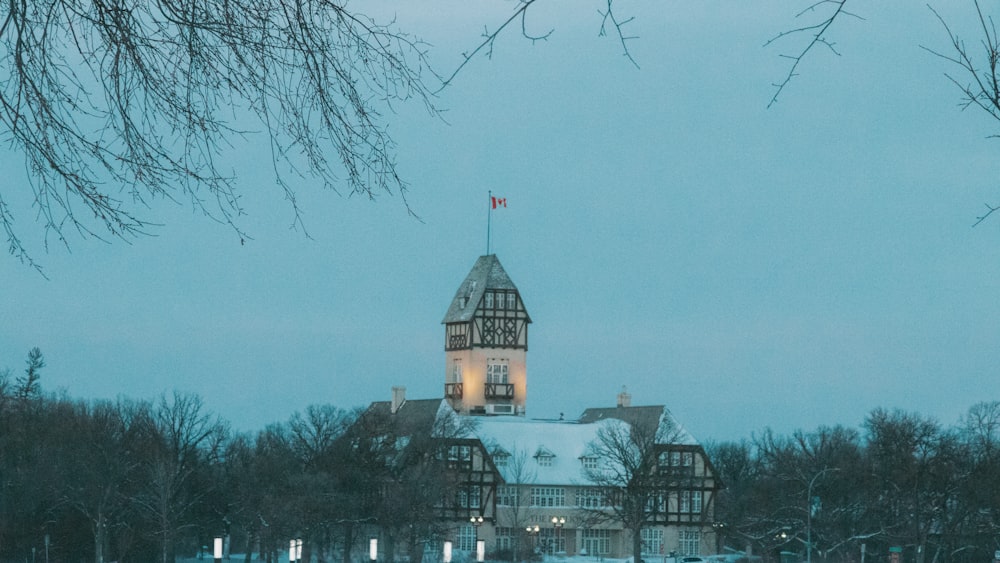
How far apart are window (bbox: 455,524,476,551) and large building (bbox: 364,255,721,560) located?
0.05 m

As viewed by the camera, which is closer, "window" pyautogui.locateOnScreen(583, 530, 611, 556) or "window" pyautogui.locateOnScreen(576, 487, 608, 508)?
"window" pyautogui.locateOnScreen(583, 530, 611, 556)

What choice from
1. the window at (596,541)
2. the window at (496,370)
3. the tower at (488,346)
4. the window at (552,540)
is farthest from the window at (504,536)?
the window at (496,370)

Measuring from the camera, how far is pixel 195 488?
216 ft

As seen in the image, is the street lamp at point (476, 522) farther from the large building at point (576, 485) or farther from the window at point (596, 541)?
the window at point (596, 541)

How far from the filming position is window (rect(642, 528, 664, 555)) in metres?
74.5

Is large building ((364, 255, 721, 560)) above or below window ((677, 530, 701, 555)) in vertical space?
above

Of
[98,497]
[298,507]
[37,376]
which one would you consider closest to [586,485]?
[298,507]

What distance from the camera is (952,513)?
65.8 m

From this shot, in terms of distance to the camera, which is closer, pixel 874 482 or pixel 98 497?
pixel 98 497

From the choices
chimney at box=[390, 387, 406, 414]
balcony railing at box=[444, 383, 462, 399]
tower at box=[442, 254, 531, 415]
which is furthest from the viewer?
balcony railing at box=[444, 383, 462, 399]

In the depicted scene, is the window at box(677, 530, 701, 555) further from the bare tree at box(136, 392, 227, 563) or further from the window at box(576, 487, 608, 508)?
the bare tree at box(136, 392, 227, 563)

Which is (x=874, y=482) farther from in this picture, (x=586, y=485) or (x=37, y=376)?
(x=37, y=376)

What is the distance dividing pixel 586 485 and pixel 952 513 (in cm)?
1806

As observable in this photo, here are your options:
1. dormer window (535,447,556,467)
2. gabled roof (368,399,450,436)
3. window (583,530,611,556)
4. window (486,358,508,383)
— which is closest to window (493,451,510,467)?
dormer window (535,447,556,467)
